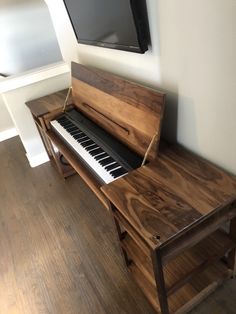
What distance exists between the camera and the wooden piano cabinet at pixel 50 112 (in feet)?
6.79

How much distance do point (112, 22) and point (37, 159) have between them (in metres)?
1.69

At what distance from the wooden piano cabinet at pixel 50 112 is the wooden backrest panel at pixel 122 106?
290 millimetres

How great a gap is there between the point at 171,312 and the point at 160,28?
1291 millimetres

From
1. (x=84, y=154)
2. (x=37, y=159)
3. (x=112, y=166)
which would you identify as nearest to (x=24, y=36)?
(x=37, y=159)

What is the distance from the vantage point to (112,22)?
138cm

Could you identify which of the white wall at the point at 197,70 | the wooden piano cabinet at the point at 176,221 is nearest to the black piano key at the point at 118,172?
the wooden piano cabinet at the point at 176,221

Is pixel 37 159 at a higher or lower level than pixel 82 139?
lower

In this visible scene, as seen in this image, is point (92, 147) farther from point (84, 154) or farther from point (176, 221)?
point (176, 221)

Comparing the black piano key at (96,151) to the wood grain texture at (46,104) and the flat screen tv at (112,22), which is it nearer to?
the flat screen tv at (112,22)

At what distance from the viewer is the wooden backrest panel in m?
1.21

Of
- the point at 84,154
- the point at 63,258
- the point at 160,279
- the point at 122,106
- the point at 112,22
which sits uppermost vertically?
the point at 112,22

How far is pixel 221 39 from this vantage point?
888mm

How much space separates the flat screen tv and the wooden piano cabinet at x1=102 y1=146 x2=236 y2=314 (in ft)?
1.86

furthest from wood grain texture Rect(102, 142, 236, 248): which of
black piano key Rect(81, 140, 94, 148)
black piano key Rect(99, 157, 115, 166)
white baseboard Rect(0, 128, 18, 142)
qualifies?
white baseboard Rect(0, 128, 18, 142)
